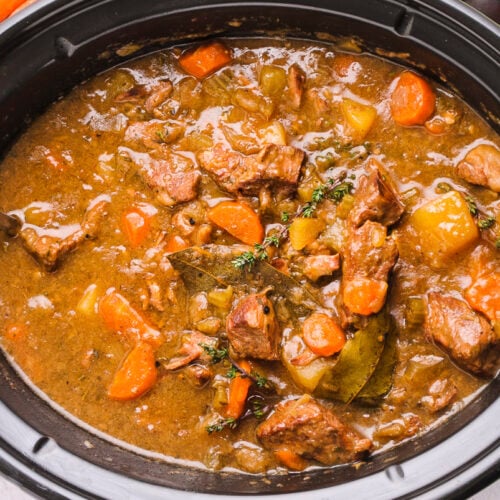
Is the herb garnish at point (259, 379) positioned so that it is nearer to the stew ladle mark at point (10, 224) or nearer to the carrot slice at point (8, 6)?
the stew ladle mark at point (10, 224)

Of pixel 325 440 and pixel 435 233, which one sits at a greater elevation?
pixel 435 233

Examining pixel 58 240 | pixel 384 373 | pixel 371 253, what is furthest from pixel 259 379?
pixel 58 240

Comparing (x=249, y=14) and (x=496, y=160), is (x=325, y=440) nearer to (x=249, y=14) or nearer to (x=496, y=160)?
(x=496, y=160)

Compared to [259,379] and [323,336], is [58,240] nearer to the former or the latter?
[259,379]

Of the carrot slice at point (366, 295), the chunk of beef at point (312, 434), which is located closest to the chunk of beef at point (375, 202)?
the carrot slice at point (366, 295)

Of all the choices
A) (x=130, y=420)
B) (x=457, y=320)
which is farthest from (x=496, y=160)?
(x=130, y=420)

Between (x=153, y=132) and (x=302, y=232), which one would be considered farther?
(x=153, y=132)

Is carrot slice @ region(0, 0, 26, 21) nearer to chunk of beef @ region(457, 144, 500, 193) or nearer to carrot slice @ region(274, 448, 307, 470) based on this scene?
chunk of beef @ region(457, 144, 500, 193)
